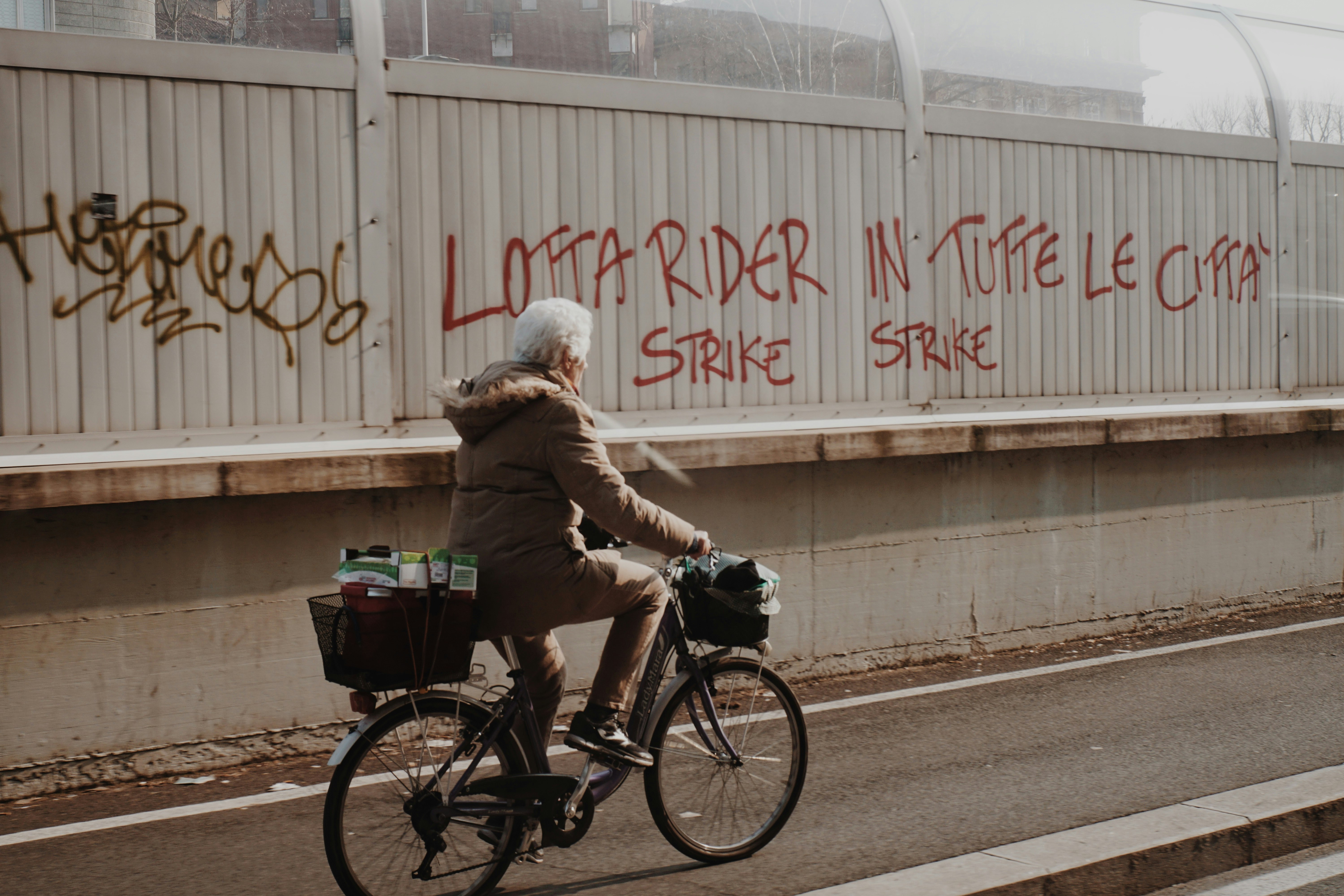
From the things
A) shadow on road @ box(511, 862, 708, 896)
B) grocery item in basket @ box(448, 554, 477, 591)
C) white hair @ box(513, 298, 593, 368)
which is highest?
white hair @ box(513, 298, 593, 368)

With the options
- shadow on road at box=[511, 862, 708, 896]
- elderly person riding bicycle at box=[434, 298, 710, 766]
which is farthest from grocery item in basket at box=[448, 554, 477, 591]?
shadow on road at box=[511, 862, 708, 896]

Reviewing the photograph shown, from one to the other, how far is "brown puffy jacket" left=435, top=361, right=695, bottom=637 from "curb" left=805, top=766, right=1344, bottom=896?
1201 mm

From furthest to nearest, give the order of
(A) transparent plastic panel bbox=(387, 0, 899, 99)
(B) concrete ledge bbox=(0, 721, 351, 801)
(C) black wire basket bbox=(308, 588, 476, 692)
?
(A) transparent plastic panel bbox=(387, 0, 899, 99) → (B) concrete ledge bbox=(0, 721, 351, 801) → (C) black wire basket bbox=(308, 588, 476, 692)

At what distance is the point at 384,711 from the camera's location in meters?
3.60

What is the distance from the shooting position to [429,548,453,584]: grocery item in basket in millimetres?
3559

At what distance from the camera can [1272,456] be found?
30.0 ft

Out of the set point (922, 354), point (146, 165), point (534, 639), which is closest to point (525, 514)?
point (534, 639)

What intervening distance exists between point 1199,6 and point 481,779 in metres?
8.41

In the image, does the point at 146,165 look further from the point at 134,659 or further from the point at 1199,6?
the point at 1199,6

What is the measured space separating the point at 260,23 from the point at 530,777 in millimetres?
3881

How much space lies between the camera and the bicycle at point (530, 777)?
3613mm

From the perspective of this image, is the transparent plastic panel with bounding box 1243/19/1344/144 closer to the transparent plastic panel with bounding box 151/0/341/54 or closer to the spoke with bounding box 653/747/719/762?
the transparent plastic panel with bounding box 151/0/341/54

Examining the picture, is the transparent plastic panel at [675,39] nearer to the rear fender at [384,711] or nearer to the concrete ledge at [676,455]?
the concrete ledge at [676,455]

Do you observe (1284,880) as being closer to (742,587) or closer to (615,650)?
(742,587)
